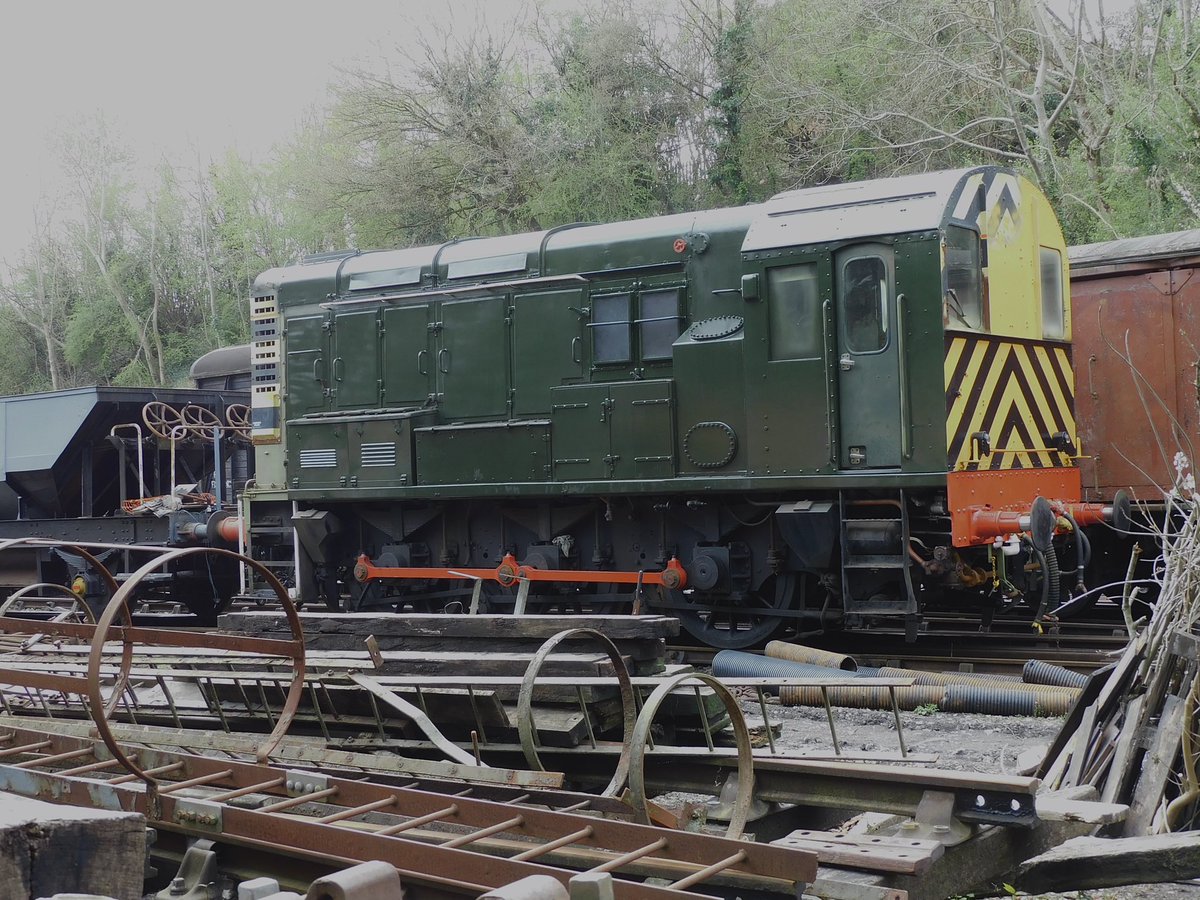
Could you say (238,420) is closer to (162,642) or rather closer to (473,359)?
(473,359)

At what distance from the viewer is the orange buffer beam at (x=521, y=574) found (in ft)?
31.8

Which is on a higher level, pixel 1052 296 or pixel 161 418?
pixel 1052 296

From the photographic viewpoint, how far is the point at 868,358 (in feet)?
28.3

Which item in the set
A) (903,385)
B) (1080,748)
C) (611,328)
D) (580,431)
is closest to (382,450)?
(580,431)

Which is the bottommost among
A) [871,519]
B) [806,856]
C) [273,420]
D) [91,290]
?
[806,856]

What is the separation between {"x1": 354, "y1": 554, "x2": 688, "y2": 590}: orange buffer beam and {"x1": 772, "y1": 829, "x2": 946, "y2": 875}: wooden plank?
609cm

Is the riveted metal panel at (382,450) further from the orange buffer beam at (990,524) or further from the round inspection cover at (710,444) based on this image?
the orange buffer beam at (990,524)

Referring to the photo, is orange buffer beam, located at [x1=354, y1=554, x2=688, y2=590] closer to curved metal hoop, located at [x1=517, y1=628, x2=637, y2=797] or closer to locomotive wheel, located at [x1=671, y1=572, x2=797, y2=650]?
locomotive wheel, located at [x1=671, y1=572, x2=797, y2=650]

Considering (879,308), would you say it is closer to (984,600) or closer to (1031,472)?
(1031,472)

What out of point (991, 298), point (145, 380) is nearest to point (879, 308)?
point (991, 298)

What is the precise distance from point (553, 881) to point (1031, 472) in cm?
744

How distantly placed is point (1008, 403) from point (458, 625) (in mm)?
5104

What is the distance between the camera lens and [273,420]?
12.3 m

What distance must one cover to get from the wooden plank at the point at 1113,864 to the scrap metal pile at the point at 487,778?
18 cm
